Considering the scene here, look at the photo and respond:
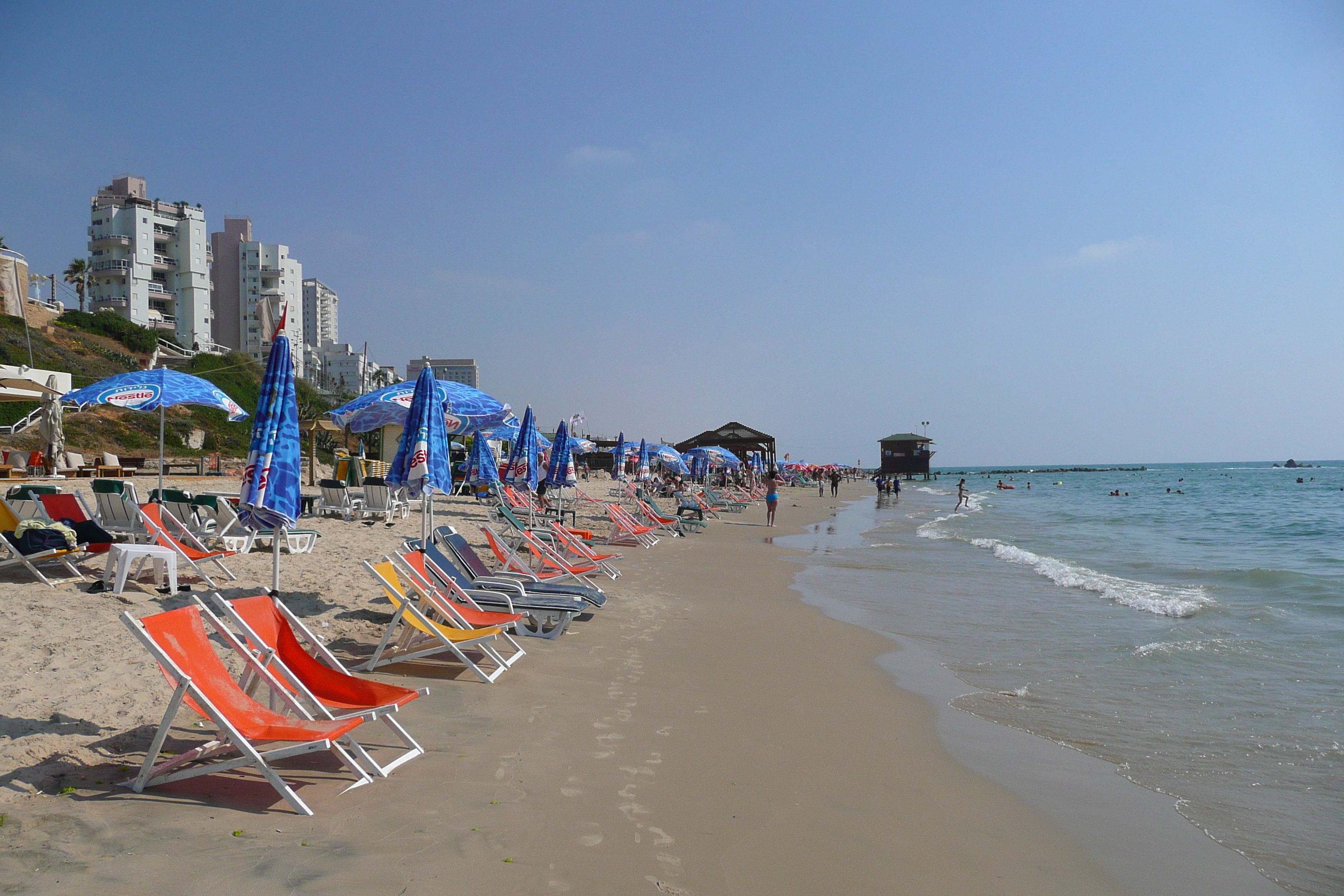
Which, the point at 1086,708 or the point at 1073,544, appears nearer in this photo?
the point at 1086,708

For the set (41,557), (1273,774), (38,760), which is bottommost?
(1273,774)

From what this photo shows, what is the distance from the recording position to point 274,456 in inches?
199

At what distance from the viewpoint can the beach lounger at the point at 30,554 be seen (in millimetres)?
6121

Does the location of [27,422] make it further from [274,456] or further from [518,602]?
[518,602]

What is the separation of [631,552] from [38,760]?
34.0 ft

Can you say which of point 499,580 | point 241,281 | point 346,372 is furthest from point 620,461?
point 346,372

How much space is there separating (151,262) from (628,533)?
60420 mm

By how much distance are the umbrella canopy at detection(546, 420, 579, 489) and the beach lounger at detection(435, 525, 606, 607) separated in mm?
6336

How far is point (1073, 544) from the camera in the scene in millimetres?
18141

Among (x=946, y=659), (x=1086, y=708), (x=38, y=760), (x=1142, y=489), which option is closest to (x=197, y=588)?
(x=38, y=760)

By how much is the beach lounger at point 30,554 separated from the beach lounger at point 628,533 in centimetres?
893

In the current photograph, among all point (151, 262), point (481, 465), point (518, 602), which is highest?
point (151, 262)

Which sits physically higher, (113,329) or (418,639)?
(113,329)

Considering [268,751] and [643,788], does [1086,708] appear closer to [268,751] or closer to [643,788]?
[643,788]
